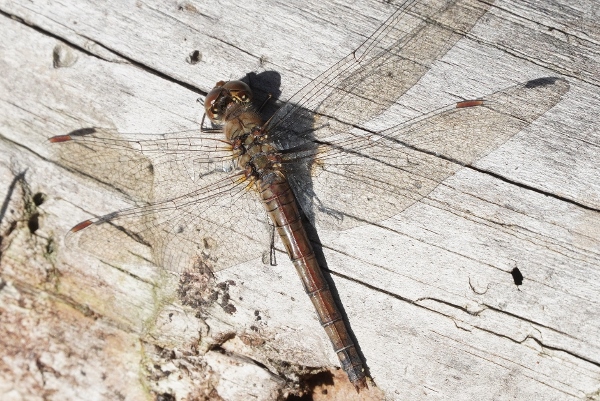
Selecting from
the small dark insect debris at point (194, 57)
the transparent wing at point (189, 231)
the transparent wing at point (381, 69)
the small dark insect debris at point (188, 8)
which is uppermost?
the small dark insect debris at point (188, 8)

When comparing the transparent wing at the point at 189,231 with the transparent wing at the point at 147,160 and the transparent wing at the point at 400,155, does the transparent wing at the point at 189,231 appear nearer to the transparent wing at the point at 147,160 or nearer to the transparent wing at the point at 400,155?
the transparent wing at the point at 147,160

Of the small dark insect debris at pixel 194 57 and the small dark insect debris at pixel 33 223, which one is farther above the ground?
the small dark insect debris at pixel 194 57

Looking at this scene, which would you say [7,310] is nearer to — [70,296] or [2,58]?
[70,296]

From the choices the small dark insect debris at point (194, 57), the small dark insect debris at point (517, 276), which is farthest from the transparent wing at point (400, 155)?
the small dark insect debris at point (194, 57)

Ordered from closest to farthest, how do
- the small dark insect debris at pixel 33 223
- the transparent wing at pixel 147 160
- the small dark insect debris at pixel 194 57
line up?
1. the transparent wing at pixel 147 160
2. the small dark insect debris at pixel 194 57
3. the small dark insect debris at pixel 33 223

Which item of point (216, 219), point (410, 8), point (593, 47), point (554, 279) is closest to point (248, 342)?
point (216, 219)

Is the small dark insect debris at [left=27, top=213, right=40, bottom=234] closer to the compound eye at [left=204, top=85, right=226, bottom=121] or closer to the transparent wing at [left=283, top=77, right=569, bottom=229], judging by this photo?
the compound eye at [left=204, top=85, right=226, bottom=121]

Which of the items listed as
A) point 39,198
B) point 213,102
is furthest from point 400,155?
point 39,198
